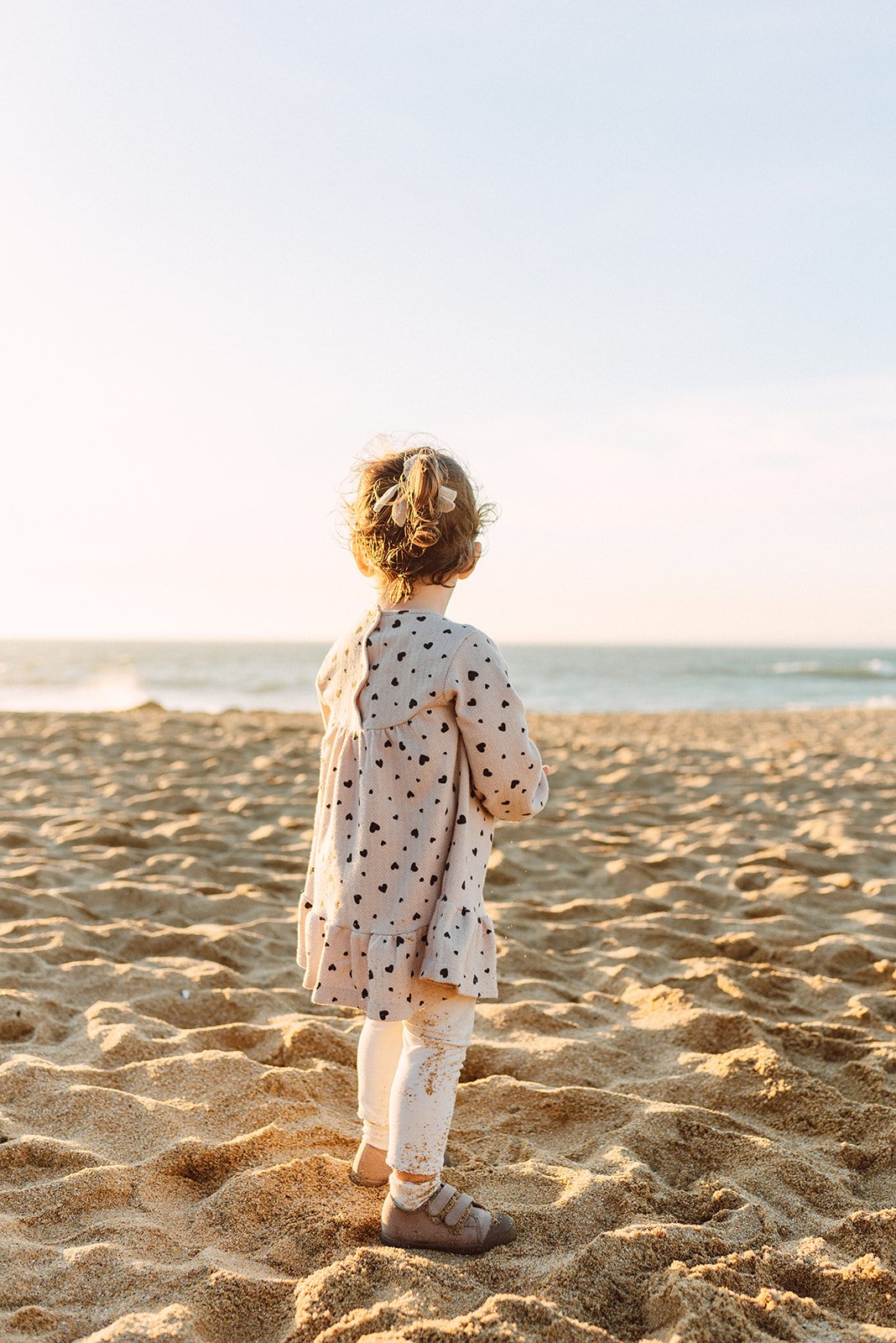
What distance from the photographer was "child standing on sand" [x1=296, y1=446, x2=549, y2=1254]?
1.80 metres

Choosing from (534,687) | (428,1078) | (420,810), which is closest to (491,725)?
(420,810)

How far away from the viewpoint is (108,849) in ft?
15.1

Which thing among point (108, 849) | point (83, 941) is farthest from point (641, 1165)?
point (108, 849)

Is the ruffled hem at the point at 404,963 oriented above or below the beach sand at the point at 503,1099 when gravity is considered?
above

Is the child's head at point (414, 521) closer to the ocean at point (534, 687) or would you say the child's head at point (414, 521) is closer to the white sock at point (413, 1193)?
the white sock at point (413, 1193)

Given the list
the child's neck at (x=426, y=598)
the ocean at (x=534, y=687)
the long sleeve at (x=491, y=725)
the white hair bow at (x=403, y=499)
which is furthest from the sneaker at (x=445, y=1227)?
the ocean at (x=534, y=687)

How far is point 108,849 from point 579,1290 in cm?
350

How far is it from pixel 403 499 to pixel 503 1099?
1.50 meters

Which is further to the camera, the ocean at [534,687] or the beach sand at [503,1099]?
the ocean at [534,687]

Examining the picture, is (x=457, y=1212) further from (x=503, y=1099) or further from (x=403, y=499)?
(x=403, y=499)

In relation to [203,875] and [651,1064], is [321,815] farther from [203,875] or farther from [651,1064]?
[203,875]

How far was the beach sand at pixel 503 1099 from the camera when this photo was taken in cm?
159

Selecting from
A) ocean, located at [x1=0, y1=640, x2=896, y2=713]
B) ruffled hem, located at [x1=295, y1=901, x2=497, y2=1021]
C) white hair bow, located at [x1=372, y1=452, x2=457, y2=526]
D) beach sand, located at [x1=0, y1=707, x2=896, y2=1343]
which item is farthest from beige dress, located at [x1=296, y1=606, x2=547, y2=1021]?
ocean, located at [x1=0, y1=640, x2=896, y2=713]

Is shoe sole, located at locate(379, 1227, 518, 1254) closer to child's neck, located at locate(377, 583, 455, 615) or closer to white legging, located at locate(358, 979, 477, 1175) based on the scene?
white legging, located at locate(358, 979, 477, 1175)
